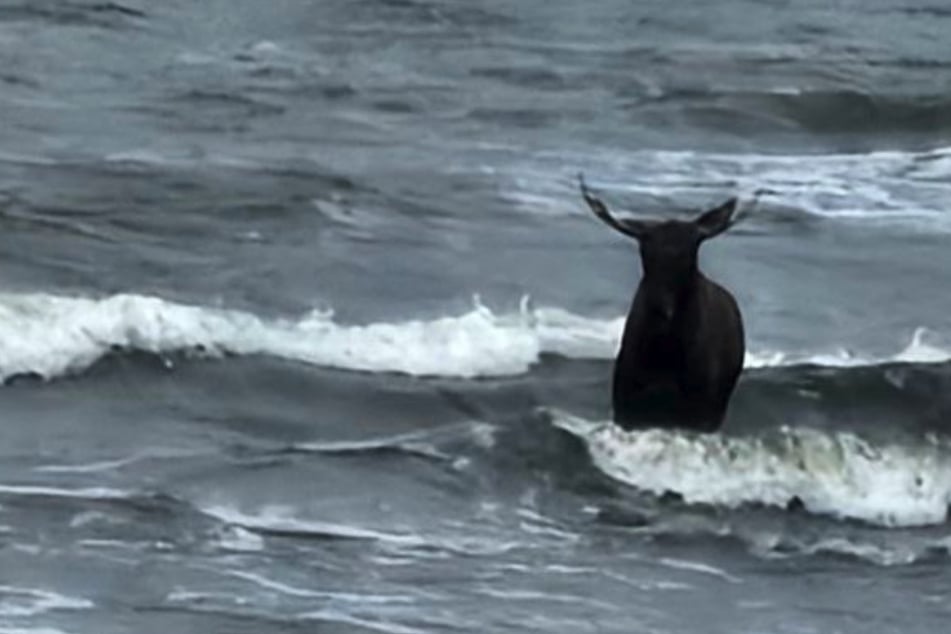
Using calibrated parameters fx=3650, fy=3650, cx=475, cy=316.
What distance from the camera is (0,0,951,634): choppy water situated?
1198 cm

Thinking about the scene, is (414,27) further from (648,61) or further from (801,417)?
(801,417)

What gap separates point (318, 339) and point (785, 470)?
3.05 m

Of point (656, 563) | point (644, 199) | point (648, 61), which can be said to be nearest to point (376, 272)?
point (644, 199)

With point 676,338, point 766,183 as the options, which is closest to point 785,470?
point 676,338

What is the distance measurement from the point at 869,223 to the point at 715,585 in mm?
7950

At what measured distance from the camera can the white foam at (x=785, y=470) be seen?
13.5 meters

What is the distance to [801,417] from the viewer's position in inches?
587

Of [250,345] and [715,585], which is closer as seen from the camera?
[715,585]

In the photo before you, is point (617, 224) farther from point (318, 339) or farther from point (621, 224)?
point (318, 339)

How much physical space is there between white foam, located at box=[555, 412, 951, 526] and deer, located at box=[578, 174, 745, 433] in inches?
4.1

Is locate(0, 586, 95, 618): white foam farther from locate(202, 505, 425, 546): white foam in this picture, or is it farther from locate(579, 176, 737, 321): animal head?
locate(579, 176, 737, 321): animal head

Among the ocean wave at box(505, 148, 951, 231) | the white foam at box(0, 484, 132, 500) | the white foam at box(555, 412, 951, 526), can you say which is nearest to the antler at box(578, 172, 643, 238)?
the white foam at box(555, 412, 951, 526)

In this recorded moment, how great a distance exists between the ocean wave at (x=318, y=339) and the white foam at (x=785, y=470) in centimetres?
158

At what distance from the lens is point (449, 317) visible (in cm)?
1678
